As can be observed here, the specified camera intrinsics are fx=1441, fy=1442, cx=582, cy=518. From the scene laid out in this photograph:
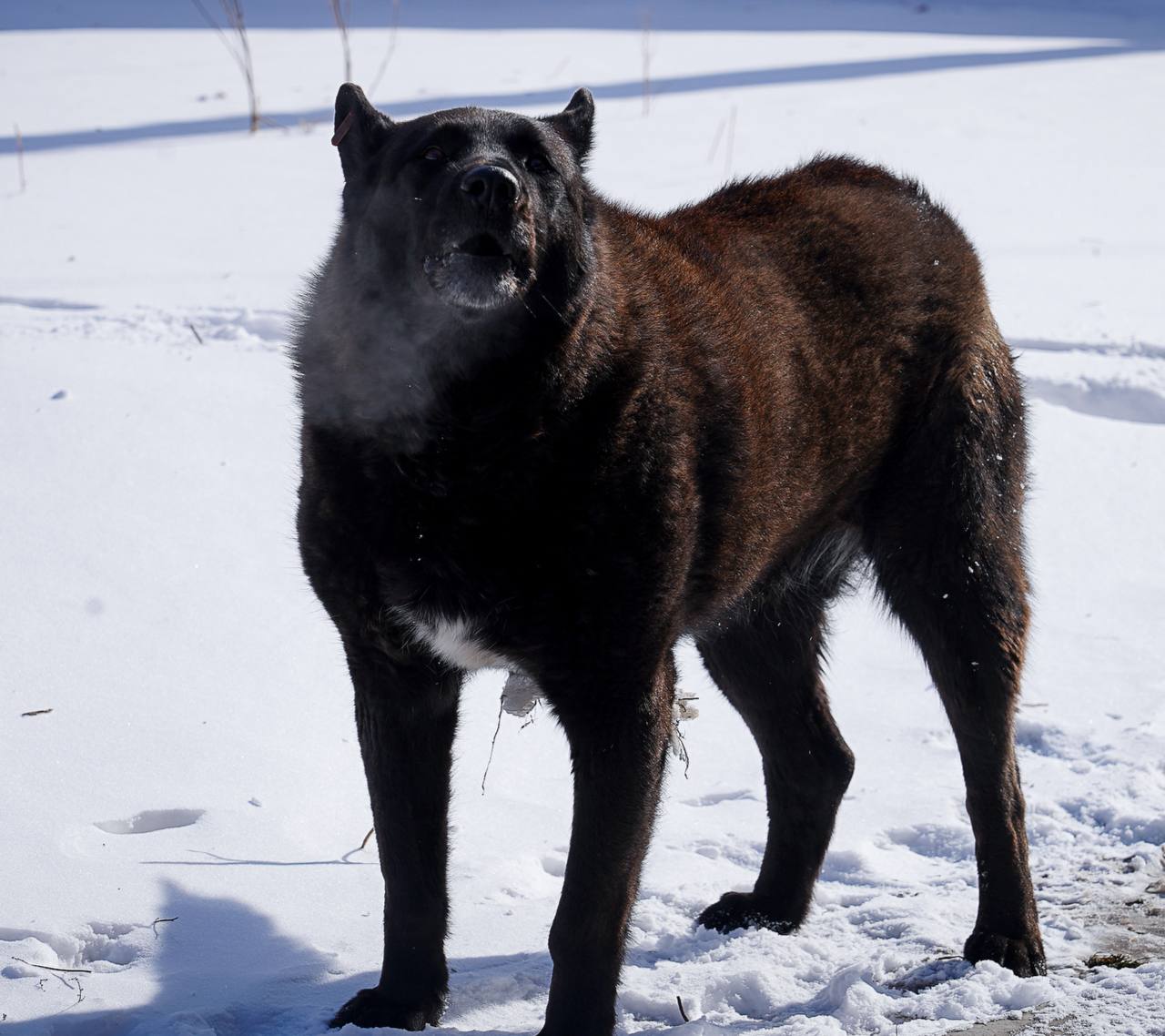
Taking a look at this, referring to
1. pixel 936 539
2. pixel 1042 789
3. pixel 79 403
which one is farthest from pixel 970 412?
pixel 79 403

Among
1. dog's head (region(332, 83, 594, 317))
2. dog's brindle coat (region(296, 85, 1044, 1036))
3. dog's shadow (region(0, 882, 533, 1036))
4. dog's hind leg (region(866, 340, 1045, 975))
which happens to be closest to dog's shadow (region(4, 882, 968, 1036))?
dog's shadow (region(0, 882, 533, 1036))

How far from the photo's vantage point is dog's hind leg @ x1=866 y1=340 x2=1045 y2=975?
3480 mm

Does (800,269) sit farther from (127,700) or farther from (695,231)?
(127,700)

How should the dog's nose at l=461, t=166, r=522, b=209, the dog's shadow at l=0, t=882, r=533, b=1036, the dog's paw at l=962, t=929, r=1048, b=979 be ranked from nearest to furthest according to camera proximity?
the dog's nose at l=461, t=166, r=522, b=209, the dog's shadow at l=0, t=882, r=533, b=1036, the dog's paw at l=962, t=929, r=1048, b=979

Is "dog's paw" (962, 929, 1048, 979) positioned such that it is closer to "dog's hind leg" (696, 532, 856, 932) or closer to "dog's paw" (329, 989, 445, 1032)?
"dog's hind leg" (696, 532, 856, 932)

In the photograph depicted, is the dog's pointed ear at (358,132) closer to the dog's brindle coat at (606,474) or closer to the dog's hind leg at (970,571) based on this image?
the dog's brindle coat at (606,474)

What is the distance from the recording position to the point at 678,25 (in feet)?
45.8

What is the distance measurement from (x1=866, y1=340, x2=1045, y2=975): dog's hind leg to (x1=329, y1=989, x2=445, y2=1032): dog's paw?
1341 mm

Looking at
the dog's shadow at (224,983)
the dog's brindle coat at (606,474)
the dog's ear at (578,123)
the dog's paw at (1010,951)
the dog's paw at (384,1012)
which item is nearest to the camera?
the dog's brindle coat at (606,474)

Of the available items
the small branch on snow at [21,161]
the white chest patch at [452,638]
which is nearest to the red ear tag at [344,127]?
the white chest patch at [452,638]

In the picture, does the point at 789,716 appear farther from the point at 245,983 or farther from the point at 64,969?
the point at 64,969

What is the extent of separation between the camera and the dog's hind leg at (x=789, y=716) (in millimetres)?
3604

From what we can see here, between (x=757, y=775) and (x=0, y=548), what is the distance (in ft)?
8.21

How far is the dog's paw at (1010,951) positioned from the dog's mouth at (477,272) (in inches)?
73.0
